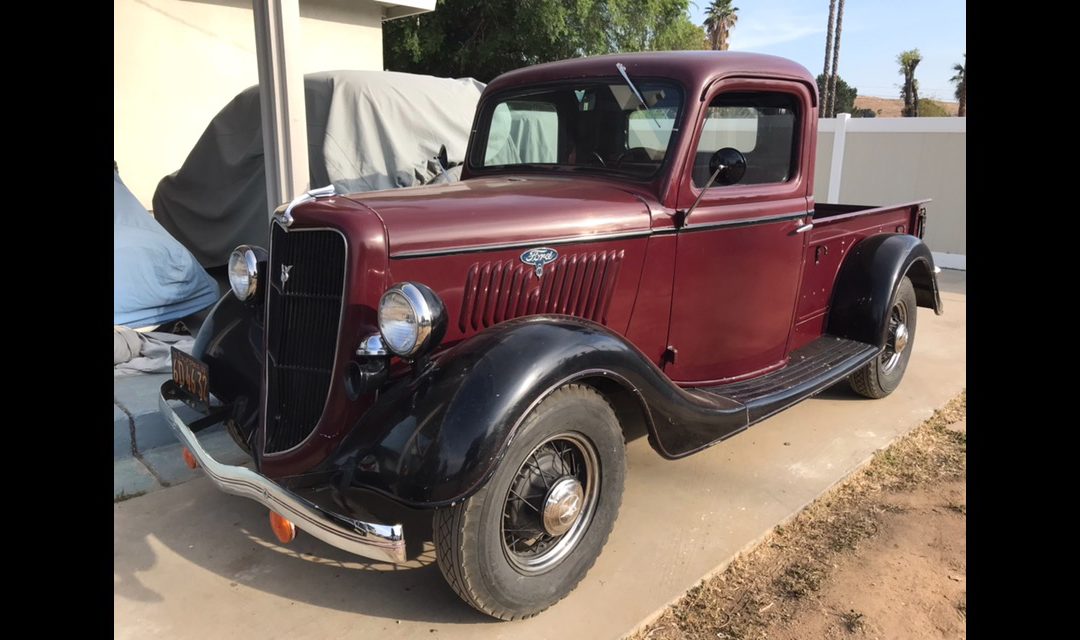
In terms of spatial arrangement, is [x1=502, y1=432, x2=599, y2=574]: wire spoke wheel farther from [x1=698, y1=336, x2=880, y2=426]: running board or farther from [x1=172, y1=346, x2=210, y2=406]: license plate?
[x1=172, y1=346, x2=210, y2=406]: license plate

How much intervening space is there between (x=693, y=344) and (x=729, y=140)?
1.02 meters

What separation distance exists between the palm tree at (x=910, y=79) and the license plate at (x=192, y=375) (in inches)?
1494

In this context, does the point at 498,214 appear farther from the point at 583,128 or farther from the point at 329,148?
the point at 329,148

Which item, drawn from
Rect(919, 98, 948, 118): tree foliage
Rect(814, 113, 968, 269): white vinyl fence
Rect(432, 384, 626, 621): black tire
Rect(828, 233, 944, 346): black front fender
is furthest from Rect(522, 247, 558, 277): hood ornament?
Rect(919, 98, 948, 118): tree foliage

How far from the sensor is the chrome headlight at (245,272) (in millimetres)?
3070

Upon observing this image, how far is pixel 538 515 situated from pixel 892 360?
3194mm

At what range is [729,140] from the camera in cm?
353

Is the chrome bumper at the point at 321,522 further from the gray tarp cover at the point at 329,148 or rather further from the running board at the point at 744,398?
the gray tarp cover at the point at 329,148

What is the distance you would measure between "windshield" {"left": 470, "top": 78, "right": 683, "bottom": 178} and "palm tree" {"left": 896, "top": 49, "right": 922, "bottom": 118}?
119ft

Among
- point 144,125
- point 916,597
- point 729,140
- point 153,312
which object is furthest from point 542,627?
point 144,125

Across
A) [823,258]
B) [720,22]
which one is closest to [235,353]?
[823,258]

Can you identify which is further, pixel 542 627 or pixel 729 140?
pixel 729 140

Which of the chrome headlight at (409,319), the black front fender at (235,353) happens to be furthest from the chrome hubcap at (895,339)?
the black front fender at (235,353)
